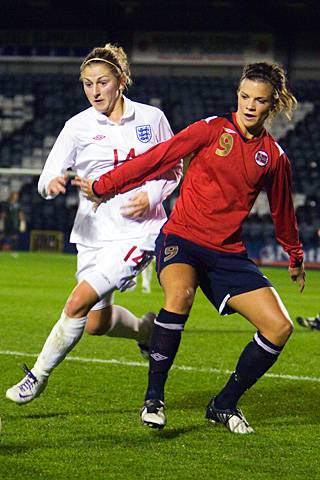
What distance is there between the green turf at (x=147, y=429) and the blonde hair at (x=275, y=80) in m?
1.62

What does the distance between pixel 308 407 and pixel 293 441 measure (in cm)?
113

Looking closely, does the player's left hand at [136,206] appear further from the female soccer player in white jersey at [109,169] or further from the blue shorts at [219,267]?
the blue shorts at [219,267]

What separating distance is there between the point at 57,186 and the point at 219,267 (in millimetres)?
920

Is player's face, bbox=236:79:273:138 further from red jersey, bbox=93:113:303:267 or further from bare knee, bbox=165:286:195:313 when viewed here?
bare knee, bbox=165:286:195:313

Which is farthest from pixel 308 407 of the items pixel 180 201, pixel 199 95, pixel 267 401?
pixel 199 95

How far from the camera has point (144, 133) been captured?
6441 millimetres

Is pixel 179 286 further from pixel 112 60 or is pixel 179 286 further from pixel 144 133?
pixel 112 60

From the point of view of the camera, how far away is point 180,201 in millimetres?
5734

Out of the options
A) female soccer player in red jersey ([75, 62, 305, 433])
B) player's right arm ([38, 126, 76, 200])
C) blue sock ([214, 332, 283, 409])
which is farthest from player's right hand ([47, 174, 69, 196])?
blue sock ([214, 332, 283, 409])

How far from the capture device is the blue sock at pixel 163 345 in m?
5.54

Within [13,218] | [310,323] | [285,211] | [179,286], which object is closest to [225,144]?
[285,211]

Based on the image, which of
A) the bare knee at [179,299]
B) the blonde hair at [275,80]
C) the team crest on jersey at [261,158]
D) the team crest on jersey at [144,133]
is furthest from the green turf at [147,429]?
the blonde hair at [275,80]

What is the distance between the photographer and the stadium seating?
29516 mm

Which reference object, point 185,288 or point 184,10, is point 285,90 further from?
point 184,10
